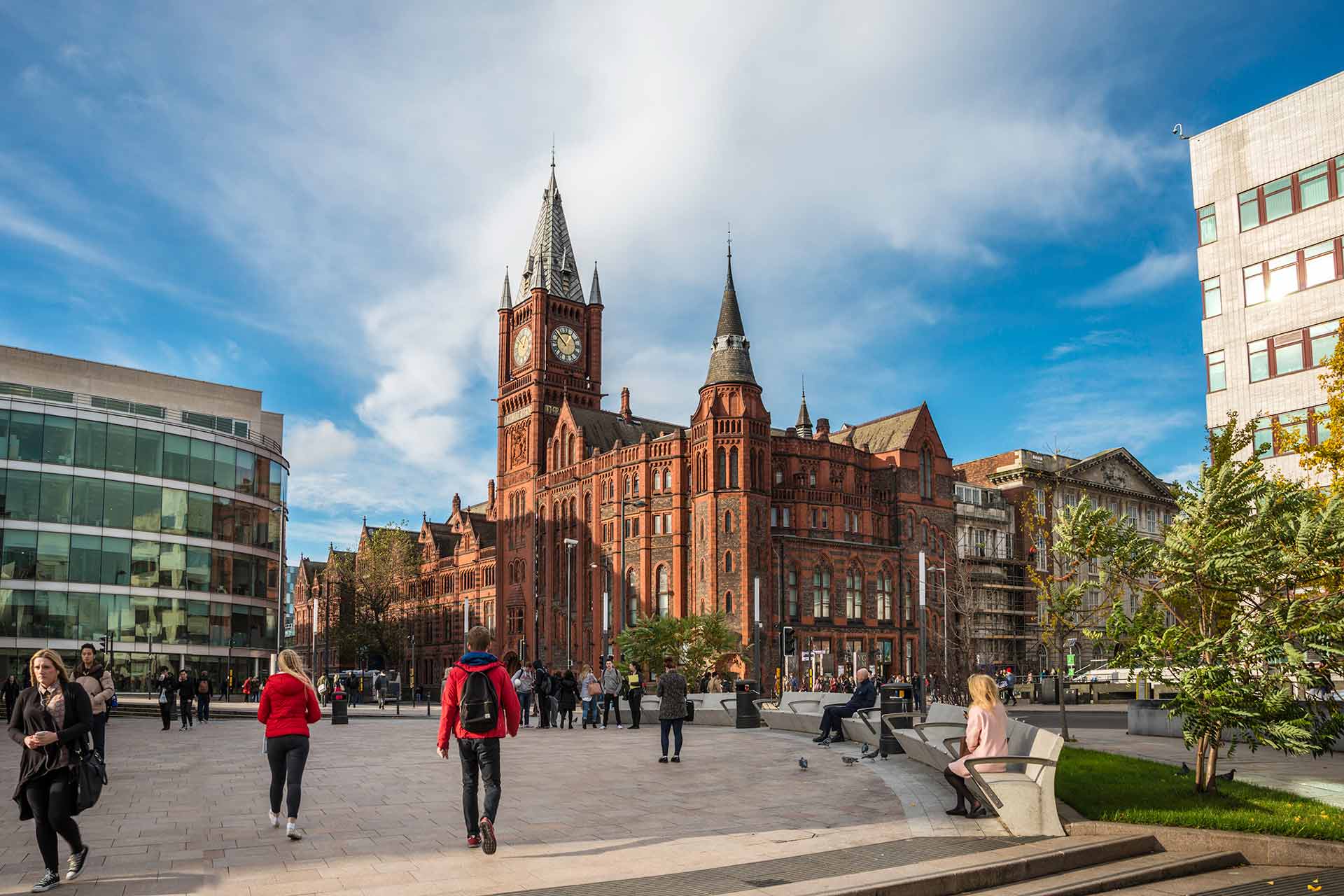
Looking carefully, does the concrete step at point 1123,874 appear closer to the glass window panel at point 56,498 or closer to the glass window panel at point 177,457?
the glass window panel at point 56,498

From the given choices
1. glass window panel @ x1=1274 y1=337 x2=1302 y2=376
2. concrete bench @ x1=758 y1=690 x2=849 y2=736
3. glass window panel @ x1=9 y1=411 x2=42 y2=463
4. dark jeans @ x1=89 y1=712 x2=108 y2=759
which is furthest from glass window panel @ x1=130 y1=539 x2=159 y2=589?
glass window panel @ x1=1274 y1=337 x2=1302 y2=376

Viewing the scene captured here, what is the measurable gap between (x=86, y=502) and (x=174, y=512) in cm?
419

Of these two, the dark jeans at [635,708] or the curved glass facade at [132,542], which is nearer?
the dark jeans at [635,708]

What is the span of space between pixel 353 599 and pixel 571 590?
59.7 ft

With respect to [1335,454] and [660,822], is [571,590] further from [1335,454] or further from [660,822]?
[660,822]

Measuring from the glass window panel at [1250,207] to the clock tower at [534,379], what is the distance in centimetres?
5991

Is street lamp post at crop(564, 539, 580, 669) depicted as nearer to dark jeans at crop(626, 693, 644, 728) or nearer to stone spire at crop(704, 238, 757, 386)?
stone spire at crop(704, 238, 757, 386)

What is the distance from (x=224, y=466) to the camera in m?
56.8

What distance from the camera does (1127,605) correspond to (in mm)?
82375

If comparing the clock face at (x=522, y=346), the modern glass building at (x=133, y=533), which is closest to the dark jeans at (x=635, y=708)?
the modern glass building at (x=133, y=533)

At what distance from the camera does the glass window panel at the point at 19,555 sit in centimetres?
4869

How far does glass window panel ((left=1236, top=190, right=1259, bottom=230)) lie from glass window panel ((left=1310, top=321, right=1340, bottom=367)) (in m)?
3.76

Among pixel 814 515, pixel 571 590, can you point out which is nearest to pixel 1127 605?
pixel 814 515

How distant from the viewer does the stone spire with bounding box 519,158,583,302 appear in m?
92.6
